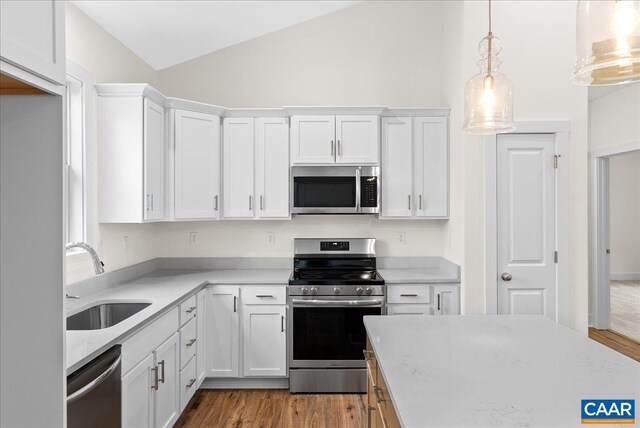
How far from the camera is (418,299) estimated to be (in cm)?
331

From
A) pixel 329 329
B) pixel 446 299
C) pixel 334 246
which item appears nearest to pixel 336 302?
pixel 329 329

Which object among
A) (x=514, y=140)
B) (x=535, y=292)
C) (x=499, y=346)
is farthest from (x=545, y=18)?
(x=499, y=346)

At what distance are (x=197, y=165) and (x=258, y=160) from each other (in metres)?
0.51

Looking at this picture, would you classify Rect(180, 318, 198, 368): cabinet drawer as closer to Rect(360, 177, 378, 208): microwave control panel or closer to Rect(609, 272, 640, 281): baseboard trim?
Rect(360, 177, 378, 208): microwave control panel

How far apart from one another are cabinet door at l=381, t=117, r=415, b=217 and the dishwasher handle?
241cm

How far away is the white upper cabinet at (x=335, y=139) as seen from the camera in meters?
3.50

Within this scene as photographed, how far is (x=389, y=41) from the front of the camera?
12.7ft

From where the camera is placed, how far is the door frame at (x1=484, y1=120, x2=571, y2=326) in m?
3.10

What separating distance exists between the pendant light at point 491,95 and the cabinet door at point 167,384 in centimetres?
206

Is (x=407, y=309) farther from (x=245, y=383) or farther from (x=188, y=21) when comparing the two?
(x=188, y=21)

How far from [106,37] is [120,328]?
6.92ft

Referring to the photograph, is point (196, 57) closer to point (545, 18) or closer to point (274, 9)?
→ point (274, 9)

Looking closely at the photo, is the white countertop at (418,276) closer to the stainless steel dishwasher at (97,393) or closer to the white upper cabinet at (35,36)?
the stainless steel dishwasher at (97,393)

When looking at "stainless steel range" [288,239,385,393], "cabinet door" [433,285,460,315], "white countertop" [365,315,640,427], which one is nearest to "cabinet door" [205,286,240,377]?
"stainless steel range" [288,239,385,393]
